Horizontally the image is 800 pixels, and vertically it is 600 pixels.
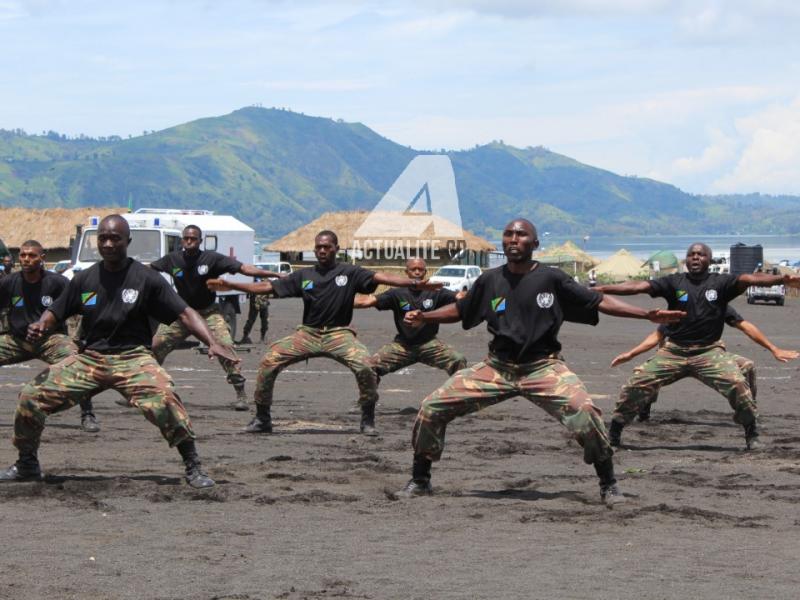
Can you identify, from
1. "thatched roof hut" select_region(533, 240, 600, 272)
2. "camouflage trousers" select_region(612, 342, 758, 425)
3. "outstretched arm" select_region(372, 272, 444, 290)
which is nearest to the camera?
"outstretched arm" select_region(372, 272, 444, 290)

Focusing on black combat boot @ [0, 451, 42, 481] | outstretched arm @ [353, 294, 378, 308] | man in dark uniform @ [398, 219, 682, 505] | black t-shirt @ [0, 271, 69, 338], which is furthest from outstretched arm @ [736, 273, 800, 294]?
black t-shirt @ [0, 271, 69, 338]

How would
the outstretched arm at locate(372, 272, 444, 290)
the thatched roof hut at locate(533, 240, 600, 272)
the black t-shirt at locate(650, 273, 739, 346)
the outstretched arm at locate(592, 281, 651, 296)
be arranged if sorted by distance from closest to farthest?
the outstretched arm at locate(592, 281, 651, 296)
the outstretched arm at locate(372, 272, 444, 290)
the black t-shirt at locate(650, 273, 739, 346)
the thatched roof hut at locate(533, 240, 600, 272)

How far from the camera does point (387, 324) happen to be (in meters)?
40.6

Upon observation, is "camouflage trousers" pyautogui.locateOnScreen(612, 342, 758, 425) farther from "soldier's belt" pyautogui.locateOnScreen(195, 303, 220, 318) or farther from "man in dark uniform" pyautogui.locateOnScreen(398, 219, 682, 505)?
"soldier's belt" pyautogui.locateOnScreen(195, 303, 220, 318)

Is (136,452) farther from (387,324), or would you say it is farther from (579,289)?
(387,324)

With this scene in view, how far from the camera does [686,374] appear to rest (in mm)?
13039

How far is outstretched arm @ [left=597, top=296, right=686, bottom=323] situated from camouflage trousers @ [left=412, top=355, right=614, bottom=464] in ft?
1.71

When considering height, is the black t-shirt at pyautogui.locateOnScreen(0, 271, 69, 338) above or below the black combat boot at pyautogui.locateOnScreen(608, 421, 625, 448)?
above

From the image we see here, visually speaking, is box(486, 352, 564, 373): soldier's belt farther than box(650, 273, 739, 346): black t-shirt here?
No

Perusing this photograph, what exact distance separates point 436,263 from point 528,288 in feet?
211

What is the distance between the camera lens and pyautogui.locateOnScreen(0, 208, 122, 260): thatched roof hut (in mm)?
63812

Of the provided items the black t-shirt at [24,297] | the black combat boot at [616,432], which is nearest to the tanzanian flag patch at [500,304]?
the black combat boot at [616,432]

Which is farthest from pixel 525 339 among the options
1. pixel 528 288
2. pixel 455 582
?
pixel 455 582

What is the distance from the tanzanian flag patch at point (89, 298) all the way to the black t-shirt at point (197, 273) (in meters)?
5.62
